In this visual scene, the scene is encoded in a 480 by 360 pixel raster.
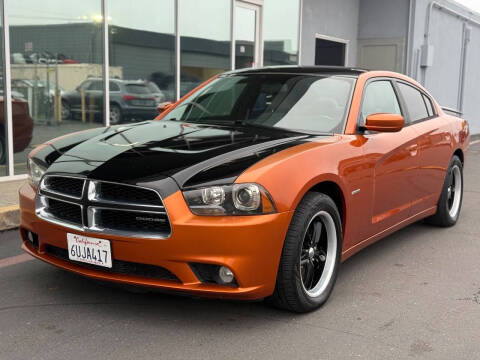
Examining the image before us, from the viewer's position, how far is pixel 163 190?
3090 millimetres

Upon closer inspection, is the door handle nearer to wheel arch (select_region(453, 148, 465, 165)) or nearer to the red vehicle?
wheel arch (select_region(453, 148, 465, 165))

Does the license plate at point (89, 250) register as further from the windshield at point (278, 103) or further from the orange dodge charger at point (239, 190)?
the windshield at point (278, 103)

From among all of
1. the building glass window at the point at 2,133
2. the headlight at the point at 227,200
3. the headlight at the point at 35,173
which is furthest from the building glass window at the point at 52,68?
the headlight at the point at 227,200

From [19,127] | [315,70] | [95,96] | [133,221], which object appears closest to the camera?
[133,221]

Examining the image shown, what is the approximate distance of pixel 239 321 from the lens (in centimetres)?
340

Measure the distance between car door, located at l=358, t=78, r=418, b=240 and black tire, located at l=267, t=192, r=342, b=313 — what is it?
59 centimetres

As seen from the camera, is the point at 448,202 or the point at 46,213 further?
the point at 448,202

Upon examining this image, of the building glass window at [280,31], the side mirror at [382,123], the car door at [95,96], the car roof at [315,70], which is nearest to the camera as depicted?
the side mirror at [382,123]

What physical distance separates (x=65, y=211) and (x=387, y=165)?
226 cm

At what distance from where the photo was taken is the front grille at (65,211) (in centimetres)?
331

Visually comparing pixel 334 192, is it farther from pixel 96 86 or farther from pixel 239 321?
pixel 96 86

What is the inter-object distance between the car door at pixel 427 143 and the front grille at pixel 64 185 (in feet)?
9.14

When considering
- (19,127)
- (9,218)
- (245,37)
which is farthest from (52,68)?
(245,37)

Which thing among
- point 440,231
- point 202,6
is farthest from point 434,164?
point 202,6
